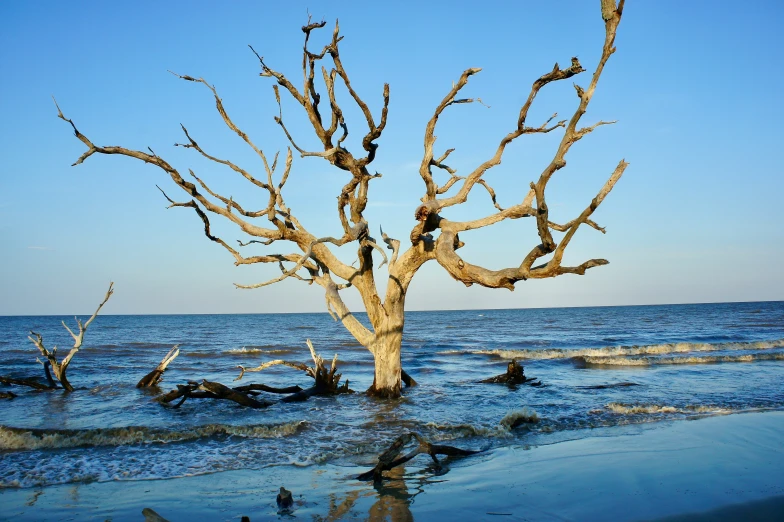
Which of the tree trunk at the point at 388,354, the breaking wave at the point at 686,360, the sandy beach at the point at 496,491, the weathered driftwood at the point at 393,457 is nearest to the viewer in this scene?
the sandy beach at the point at 496,491

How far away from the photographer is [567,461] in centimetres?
721

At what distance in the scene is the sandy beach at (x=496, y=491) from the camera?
530cm

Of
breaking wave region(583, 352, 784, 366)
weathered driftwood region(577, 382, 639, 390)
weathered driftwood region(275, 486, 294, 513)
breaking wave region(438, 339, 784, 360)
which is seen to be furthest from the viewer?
breaking wave region(438, 339, 784, 360)

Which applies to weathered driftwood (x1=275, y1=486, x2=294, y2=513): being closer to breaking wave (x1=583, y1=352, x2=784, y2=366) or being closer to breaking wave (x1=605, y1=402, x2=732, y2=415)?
breaking wave (x1=605, y1=402, x2=732, y2=415)

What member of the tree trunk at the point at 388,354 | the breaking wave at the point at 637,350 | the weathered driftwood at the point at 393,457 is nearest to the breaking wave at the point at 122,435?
the tree trunk at the point at 388,354

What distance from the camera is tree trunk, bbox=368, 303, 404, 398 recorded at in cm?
1126

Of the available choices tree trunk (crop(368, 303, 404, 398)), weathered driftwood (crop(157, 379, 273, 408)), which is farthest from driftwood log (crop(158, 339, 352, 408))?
tree trunk (crop(368, 303, 404, 398))

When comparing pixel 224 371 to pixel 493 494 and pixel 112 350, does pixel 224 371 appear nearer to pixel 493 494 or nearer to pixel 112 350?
pixel 112 350

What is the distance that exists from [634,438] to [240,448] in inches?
234

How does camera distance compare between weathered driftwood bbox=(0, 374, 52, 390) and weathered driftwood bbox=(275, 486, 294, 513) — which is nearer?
weathered driftwood bbox=(275, 486, 294, 513)

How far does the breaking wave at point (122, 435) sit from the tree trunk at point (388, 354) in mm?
2309

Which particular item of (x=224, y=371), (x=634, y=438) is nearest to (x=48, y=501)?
(x=634, y=438)

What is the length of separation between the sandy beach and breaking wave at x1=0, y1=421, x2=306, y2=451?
7.94ft

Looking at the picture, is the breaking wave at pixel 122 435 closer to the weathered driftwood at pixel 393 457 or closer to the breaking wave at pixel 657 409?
the weathered driftwood at pixel 393 457
